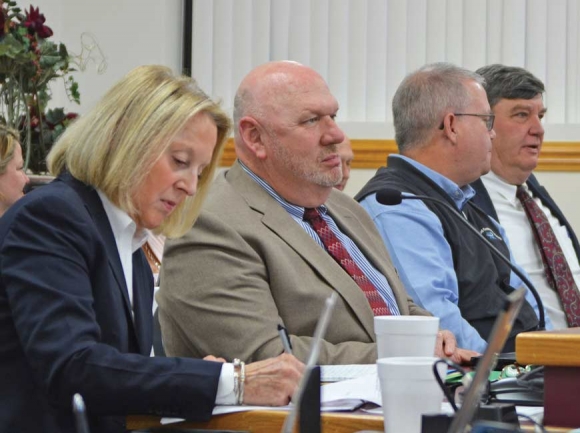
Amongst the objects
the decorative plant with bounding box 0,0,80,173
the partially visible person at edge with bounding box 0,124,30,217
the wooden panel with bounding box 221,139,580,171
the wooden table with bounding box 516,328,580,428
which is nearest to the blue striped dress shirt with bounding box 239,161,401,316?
the wooden table with bounding box 516,328,580,428

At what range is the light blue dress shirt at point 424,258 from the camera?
259 cm

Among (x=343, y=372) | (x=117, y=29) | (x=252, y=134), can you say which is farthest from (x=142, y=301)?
(x=117, y=29)

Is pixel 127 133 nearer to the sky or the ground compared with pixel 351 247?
nearer to the sky

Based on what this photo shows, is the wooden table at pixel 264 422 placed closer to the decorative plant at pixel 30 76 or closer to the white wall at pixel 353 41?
the decorative plant at pixel 30 76

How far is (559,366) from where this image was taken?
1.34m

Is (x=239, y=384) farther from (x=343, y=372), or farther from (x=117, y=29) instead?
(x=117, y=29)

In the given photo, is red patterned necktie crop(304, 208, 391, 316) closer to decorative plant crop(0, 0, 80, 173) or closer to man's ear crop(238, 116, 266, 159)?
man's ear crop(238, 116, 266, 159)

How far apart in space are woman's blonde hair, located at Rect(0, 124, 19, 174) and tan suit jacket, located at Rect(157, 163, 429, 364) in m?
1.38

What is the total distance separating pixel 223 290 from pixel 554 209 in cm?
195

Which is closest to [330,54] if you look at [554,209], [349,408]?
[554,209]

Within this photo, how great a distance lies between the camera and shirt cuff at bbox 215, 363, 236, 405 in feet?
5.06

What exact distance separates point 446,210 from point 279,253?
0.86 m

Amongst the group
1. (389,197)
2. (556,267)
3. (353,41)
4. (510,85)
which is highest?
(353,41)

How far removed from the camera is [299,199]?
240 centimetres
